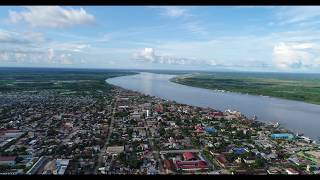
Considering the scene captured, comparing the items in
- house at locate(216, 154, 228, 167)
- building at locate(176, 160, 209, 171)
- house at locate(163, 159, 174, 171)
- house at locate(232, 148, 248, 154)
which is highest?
building at locate(176, 160, 209, 171)

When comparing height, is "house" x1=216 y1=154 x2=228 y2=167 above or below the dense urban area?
above

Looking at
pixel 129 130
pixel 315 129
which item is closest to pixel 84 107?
pixel 129 130

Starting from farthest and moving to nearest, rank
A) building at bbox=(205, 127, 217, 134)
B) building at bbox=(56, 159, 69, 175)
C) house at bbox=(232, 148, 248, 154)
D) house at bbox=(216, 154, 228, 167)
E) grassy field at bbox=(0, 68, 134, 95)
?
grassy field at bbox=(0, 68, 134, 95), building at bbox=(205, 127, 217, 134), house at bbox=(232, 148, 248, 154), house at bbox=(216, 154, 228, 167), building at bbox=(56, 159, 69, 175)

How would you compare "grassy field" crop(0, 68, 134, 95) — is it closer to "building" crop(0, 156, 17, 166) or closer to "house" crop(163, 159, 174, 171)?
"building" crop(0, 156, 17, 166)

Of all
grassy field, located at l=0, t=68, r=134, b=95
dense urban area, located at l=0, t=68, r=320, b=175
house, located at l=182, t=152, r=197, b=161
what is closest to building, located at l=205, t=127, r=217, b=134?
dense urban area, located at l=0, t=68, r=320, b=175

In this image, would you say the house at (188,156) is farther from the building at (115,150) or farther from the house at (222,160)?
the building at (115,150)
